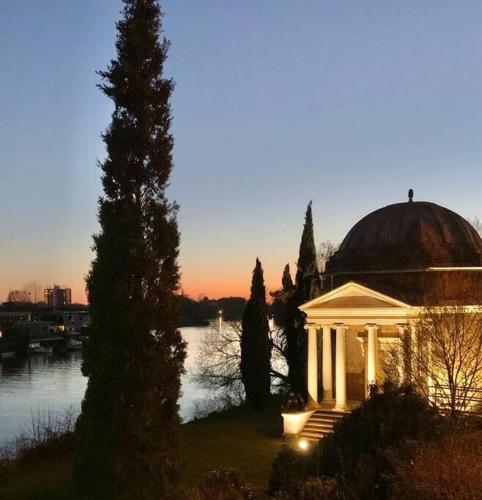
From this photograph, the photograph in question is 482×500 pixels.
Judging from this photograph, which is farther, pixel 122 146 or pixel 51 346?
pixel 51 346

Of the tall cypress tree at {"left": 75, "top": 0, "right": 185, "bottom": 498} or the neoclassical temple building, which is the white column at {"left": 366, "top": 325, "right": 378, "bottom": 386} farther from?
the tall cypress tree at {"left": 75, "top": 0, "right": 185, "bottom": 498}

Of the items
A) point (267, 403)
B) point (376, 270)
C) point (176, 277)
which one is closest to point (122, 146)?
point (176, 277)

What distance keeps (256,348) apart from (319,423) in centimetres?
759

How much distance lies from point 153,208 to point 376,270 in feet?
49.4

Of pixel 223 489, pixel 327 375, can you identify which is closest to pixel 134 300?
pixel 223 489

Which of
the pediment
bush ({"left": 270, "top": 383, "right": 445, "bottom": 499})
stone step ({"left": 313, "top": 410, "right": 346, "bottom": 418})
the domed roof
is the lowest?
stone step ({"left": 313, "top": 410, "right": 346, "bottom": 418})

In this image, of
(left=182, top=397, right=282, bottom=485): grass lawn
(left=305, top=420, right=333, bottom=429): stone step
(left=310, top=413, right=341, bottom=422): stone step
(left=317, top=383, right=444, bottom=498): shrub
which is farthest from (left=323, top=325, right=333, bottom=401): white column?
(left=317, top=383, right=444, bottom=498): shrub

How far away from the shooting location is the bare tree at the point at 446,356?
65.7ft

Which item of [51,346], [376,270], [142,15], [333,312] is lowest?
[51,346]

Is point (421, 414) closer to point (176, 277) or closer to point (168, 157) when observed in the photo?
point (176, 277)

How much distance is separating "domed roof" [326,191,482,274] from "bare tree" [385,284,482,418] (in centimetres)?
482

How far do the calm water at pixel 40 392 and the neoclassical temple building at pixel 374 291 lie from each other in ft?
19.8

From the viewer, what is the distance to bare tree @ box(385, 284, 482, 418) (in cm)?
2003

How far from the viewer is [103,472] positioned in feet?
42.9
